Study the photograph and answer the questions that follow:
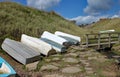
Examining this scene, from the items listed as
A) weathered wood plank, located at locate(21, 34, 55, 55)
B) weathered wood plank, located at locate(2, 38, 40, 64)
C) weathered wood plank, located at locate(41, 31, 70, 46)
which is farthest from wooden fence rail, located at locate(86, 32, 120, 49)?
weathered wood plank, located at locate(2, 38, 40, 64)

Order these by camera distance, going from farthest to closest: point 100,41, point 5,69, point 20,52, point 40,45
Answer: point 100,41, point 40,45, point 20,52, point 5,69

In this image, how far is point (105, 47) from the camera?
1440cm

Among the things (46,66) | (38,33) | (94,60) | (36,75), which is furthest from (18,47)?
(38,33)

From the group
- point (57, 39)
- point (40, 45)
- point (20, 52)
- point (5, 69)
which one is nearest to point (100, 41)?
point (57, 39)

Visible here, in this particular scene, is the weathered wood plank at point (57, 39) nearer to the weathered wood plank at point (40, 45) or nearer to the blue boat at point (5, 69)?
the weathered wood plank at point (40, 45)

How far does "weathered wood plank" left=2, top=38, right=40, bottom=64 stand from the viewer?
8.47m

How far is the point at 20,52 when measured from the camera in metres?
8.89

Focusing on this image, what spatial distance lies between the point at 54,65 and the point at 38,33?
682 centimetres

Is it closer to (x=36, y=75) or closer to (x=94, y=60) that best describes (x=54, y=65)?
(x=36, y=75)

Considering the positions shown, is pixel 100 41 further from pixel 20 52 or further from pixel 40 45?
pixel 20 52

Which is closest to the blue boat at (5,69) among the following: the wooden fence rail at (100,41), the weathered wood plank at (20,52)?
the weathered wood plank at (20,52)

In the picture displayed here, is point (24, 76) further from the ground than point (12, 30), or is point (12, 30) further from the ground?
point (12, 30)

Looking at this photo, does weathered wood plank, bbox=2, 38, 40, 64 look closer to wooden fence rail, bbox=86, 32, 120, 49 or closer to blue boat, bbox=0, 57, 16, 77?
blue boat, bbox=0, 57, 16, 77

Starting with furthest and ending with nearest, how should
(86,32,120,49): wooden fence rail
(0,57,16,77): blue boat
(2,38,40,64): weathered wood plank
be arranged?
1. (86,32,120,49): wooden fence rail
2. (2,38,40,64): weathered wood plank
3. (0,57,16,77): blue boat
